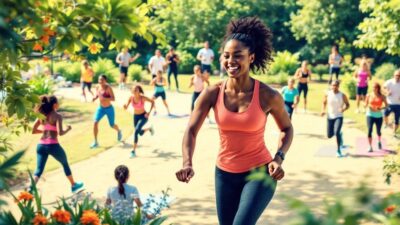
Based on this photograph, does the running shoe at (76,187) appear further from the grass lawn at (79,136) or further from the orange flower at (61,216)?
the orange flower at (61,216)

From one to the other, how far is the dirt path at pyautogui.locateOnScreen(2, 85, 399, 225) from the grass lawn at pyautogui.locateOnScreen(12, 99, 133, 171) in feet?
1.45

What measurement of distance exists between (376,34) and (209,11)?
70.8 ft

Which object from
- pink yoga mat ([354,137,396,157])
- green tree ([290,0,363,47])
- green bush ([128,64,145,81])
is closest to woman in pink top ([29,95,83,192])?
pink yoga mat ([354,137,396,157])

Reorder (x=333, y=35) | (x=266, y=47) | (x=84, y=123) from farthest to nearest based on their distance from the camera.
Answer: (x=333, y=35)
(x=84, y=123)
(x=266, y=47)

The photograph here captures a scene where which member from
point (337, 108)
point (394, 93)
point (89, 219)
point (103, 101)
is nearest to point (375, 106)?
point (337, 108)

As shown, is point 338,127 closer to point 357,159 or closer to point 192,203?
point 357,159

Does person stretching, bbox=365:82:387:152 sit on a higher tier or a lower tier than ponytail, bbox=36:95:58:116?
lower

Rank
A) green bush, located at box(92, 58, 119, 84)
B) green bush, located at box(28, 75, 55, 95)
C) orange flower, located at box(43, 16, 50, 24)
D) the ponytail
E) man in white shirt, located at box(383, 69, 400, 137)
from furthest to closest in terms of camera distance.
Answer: green bush, located at box(92, 58, 119, 84) < green bush, located at box(28, 75, 55, 95) < man in white shirt, located at box(383, 69, 400, 137) < the ponytail < orange flower, located at box(43, 16, 50, 24)

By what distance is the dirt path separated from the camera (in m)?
8.27

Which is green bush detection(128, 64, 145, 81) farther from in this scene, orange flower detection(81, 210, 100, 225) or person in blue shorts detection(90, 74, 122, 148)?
orange flower detection(81, 210, 100, 225)

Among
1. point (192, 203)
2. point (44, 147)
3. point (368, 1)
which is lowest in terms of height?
point (192, 203)

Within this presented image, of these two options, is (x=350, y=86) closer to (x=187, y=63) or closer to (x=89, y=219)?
(x=187, y=63)

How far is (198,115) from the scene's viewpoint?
16.3ft

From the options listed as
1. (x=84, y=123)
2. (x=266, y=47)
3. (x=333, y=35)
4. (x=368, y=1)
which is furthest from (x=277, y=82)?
(x=266, y=47)
